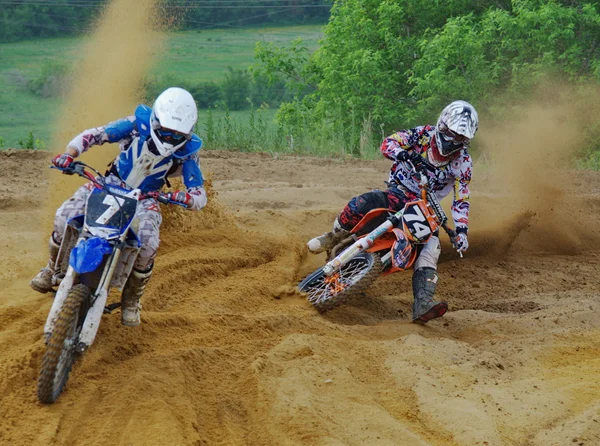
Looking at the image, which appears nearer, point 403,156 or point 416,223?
point 416,223

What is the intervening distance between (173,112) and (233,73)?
2826 centimetres

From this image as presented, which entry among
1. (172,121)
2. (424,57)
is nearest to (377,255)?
(172,121)

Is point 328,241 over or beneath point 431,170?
beneath

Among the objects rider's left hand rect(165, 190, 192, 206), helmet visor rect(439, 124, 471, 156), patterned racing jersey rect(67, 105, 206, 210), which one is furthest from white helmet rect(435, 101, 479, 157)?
rider's left hand rect(165, 190, 192, 206)

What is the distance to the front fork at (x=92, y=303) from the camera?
5809 mm

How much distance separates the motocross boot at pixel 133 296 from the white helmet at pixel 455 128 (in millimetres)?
3637

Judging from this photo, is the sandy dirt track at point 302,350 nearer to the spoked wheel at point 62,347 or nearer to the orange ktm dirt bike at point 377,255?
the spoked wheel at point 62,347

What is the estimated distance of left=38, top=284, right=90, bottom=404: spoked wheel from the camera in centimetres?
550

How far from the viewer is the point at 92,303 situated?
5.97 metres

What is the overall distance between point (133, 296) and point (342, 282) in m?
2.33

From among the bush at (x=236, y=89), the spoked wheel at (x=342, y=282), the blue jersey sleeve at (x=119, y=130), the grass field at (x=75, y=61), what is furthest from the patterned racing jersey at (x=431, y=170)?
the bush at (x=236, y=89)

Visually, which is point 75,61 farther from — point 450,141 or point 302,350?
point 302,350

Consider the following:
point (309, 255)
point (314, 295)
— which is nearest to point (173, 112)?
point (314, 295)

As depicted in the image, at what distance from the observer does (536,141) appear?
14.5 metres
